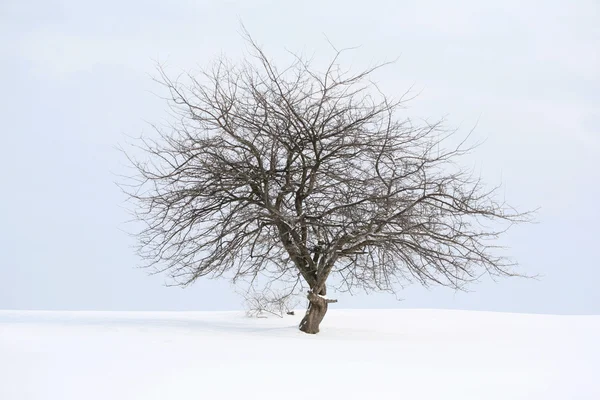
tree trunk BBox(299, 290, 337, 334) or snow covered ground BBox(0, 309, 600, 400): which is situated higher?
tree trunk BBox(299, 290, 337, 334)

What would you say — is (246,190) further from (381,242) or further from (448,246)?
(448,246)

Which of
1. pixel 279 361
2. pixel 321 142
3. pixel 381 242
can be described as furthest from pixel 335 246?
pixel 279 361

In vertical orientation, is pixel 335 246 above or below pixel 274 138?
below

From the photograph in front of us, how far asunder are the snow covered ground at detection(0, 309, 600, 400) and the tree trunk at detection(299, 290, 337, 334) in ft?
0.96

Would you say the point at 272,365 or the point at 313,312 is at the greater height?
the point at 313,312

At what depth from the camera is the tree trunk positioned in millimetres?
10352

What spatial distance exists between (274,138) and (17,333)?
4325 mm

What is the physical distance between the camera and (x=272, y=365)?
21.2ft

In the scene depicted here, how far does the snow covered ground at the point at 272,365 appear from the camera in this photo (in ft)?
18.4

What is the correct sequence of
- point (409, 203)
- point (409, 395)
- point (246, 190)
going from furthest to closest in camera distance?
point (246, 190) → point (409, 203) → point (409, 395)

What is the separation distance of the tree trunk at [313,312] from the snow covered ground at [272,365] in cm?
29

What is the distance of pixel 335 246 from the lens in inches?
388

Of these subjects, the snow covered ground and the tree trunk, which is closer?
the snow covered ground

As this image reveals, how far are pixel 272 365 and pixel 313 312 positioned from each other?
13.0 ft
